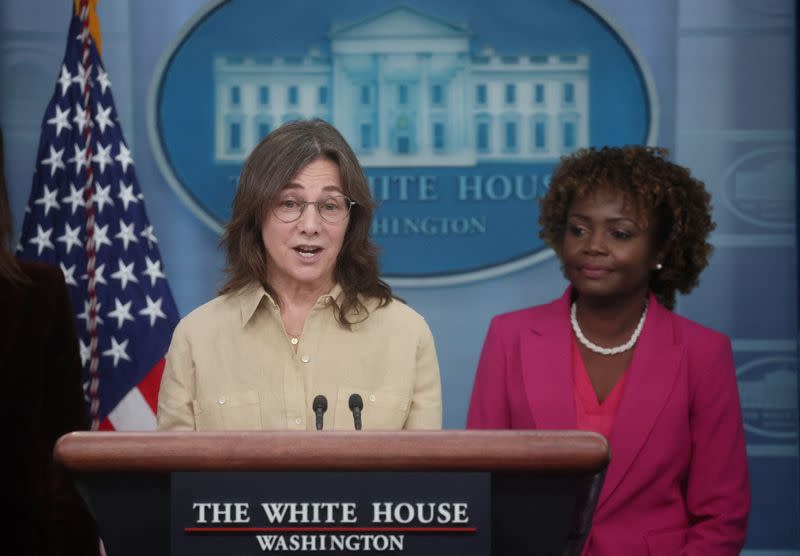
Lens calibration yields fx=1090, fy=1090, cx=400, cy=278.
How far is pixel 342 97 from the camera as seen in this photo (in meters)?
3.67

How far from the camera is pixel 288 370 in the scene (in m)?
2.06

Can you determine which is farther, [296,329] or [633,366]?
[633,366]

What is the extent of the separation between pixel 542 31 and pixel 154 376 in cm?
170

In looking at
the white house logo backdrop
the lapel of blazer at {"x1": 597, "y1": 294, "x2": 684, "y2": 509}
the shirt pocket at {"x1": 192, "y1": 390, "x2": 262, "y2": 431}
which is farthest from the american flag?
the lapel of blazer at {"x1": 597, "y1": 294, "x2": 684, "y2": 509}

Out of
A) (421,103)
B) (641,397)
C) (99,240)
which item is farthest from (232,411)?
(421,103)

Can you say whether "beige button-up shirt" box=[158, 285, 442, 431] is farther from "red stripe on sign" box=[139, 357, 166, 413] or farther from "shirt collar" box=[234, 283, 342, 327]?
"red stripe on sign" box=[139, 357, 166, 413]

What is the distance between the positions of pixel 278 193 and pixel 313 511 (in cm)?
87

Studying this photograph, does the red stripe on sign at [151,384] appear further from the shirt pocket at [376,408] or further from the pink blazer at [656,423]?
the shirt pocket at [376,408]

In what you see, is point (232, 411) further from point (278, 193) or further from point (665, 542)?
point (665, 542)

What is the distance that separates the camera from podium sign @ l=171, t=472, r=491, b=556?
1.32 metres

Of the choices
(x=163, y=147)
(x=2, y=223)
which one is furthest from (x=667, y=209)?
(x=163, y=147)

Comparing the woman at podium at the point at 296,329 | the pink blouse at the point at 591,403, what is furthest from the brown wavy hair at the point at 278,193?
the pink blouse at the point at 591,403

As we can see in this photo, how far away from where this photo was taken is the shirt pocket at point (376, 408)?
2.02 metres

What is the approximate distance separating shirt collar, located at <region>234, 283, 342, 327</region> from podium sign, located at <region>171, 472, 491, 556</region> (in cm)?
80
